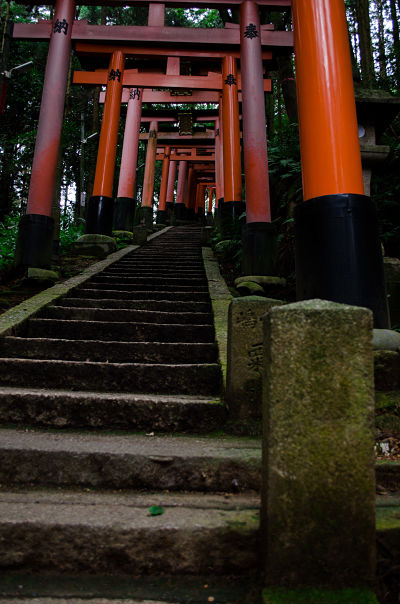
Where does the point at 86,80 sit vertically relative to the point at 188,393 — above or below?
above

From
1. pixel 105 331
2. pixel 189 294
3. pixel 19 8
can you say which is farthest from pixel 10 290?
pixel 19 8

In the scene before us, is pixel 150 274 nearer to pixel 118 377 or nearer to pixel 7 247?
pixel 7 247

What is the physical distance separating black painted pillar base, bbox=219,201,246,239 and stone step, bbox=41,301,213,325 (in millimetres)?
5081

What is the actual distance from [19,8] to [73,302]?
16.9m

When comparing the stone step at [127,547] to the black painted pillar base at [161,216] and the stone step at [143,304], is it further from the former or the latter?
the black painted pillar base at [161,216]

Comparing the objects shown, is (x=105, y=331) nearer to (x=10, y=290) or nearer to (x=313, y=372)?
(x=10, y=290)

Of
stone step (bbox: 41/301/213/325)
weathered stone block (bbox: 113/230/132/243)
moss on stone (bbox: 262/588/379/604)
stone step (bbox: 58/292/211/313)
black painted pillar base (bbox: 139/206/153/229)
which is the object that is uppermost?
black painted pillar base (bbox: 139/206/153/229)

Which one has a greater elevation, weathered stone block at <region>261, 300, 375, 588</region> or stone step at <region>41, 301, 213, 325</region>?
stone step at <region>41, 301, 213, 325</region>

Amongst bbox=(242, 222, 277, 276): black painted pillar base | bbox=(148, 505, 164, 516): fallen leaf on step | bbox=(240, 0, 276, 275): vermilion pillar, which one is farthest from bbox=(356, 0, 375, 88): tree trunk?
bbox=(148, 505, 164, 516): fallen leaf on step

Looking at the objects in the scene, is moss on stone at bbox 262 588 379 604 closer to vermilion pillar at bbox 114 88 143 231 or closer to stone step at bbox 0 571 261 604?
stone step at bbox 0 571 261 604

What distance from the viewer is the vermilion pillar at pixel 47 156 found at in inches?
246

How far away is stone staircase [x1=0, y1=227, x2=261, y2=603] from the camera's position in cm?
169

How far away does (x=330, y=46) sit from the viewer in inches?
142

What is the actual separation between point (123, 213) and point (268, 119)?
7.98m
